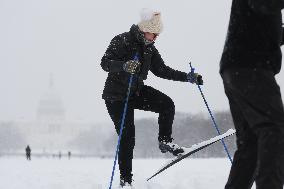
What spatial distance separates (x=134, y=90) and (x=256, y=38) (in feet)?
10.7

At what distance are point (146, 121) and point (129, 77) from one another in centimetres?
10767

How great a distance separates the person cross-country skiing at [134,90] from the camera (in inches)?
245

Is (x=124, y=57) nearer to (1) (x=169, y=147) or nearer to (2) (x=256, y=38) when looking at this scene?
(1) (x=169, y=147)

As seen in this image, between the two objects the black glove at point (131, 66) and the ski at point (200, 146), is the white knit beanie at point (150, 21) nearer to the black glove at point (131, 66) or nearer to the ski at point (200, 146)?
the black glove at point (131, 66)

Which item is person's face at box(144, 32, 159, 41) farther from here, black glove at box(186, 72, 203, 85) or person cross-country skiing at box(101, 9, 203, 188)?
black glove at box(186, 72, 203, 85)

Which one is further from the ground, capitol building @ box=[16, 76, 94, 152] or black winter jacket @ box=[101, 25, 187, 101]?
black winter jacket @ box=[101, 25, 187, 101]

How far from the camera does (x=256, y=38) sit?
3.09 metres

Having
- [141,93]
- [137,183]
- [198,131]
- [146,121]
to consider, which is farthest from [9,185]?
[146,121]

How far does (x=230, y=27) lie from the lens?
3.25 m

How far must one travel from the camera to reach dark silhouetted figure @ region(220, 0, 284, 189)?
2.97 metres

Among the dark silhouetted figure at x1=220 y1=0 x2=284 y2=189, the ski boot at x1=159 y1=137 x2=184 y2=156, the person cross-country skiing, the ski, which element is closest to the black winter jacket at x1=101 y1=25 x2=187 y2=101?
Result: the person cross-country skiing

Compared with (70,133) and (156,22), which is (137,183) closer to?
(156,22)

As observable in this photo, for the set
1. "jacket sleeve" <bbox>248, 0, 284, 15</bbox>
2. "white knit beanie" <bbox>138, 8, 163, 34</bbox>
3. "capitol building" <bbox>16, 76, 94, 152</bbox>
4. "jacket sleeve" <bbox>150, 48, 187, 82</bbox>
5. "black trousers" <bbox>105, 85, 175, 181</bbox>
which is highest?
"white knit beanie" <bbox>138, 8, 163, 34</bbox>

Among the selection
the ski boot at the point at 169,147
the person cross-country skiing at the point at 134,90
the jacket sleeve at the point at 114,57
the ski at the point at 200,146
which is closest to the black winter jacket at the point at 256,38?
the ski at the point at 200,146
